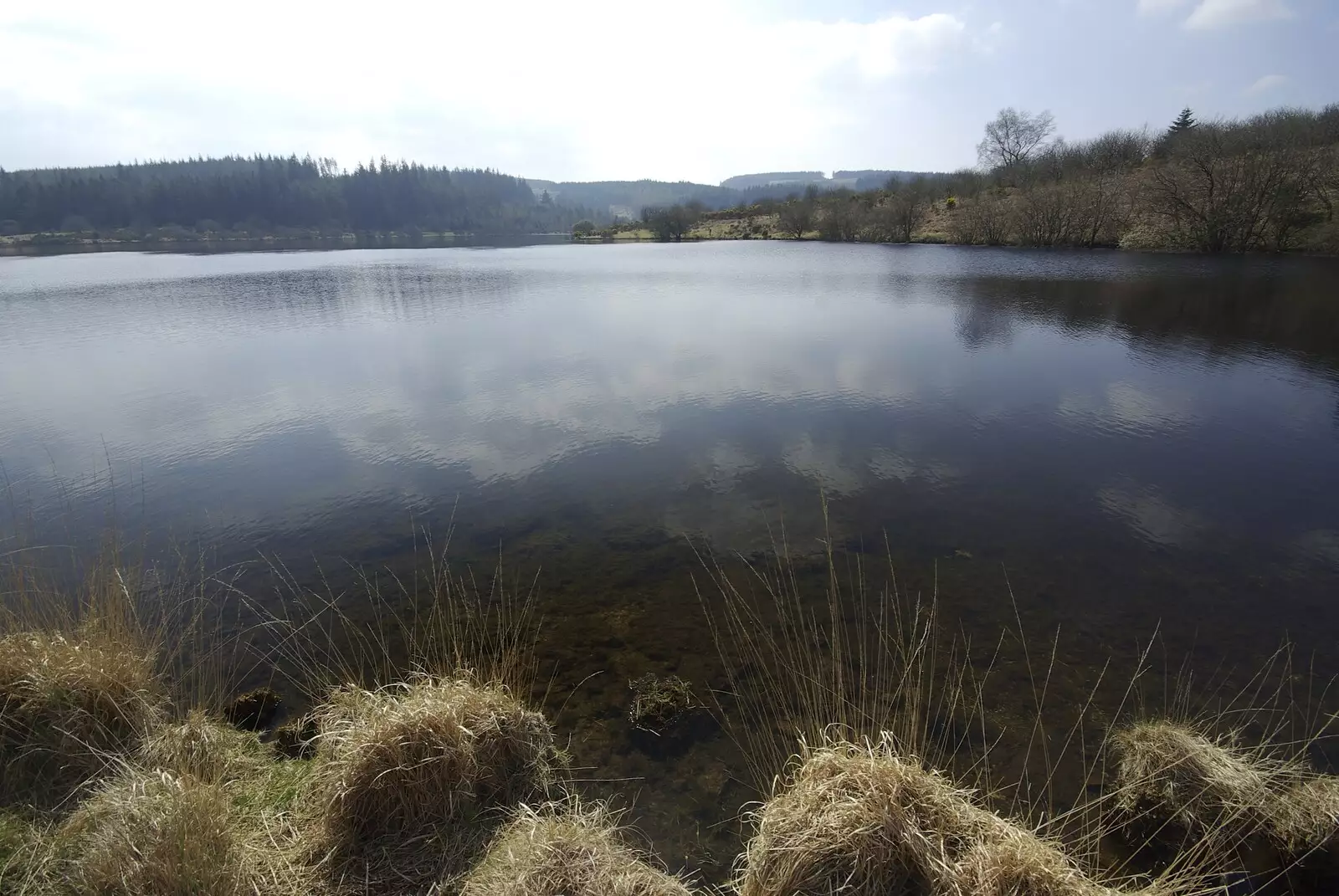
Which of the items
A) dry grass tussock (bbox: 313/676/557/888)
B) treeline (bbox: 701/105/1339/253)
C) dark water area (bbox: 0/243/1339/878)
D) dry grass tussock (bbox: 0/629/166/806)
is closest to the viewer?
dry grass tussock (bbox: 313/676/557/888)

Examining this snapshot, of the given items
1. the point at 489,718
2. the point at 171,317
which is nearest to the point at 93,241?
the point at 171,317

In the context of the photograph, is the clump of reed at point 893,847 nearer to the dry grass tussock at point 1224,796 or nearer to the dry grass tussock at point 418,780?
the dry grass tussock at point 1224,796

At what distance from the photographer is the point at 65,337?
80.6 feet

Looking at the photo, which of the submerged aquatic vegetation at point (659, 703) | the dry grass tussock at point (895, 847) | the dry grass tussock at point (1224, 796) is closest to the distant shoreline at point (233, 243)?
the submerged aquatic vegetation at point (659, 703)

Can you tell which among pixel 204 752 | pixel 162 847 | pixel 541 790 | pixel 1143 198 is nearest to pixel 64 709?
pixel 204 752

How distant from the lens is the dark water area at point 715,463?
7.45 metres

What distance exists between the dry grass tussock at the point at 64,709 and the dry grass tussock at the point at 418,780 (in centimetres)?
164

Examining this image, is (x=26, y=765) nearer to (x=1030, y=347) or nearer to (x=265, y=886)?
(x=265, y=886)

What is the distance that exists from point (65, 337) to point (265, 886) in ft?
100

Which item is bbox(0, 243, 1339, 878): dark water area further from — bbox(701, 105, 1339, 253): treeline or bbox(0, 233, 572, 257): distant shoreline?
bbox(0, 233, 572, 257): distant shoreline


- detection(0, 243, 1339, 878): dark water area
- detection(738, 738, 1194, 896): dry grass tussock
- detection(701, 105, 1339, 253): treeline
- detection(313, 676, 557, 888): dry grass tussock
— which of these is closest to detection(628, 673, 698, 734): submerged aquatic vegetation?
detection(0, 243, 1339, 878): dark water area

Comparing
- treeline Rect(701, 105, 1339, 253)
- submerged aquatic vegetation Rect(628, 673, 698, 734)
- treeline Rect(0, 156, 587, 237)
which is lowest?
submerged aquatic vegetation Rect(628, 673, 698, 734)

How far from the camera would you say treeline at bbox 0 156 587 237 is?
138500 mm

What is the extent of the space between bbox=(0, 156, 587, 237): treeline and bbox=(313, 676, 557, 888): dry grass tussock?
17402 centimetres
